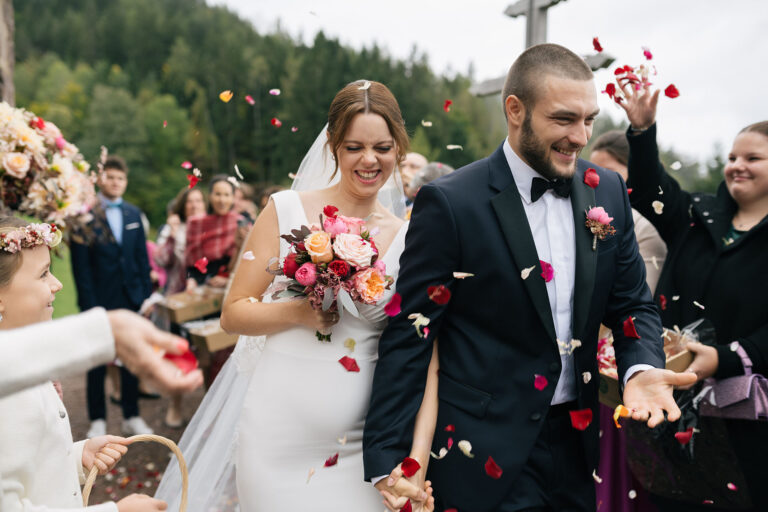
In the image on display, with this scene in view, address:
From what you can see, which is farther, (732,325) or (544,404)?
(732,325)

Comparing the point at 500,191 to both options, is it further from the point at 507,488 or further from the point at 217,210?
the point at 217,210

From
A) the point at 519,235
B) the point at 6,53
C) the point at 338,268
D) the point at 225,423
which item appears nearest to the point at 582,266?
the point at 519,235

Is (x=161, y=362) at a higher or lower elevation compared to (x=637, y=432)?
higher

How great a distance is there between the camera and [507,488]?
213 centimetres

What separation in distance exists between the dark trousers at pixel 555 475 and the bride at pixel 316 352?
43 cm

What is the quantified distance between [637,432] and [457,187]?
72.5 inches

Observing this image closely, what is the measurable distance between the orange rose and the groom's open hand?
1.21 meters

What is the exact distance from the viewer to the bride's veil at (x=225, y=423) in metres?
3.13

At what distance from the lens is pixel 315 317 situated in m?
2.46

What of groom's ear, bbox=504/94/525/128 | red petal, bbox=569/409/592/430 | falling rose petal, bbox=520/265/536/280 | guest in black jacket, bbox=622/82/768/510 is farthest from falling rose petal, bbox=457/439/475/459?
guest in black jacket, bbox=622/82/768/510

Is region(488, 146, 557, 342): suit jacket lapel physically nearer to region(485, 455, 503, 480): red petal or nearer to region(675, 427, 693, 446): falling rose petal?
region(485, 455, 503, 480): red petal

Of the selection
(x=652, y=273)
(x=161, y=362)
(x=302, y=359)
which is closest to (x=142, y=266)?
(x=302, y=359)

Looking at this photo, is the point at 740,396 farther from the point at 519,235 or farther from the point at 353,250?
the point at 353,250

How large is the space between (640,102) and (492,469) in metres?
2.10
